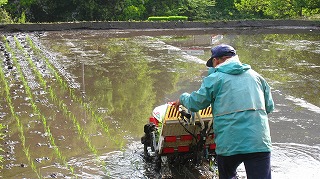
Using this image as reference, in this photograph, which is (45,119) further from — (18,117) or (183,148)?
(183,148)

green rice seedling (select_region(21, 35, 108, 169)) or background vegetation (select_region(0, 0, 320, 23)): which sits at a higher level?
background vegetation (select_region(0, 0, 320, 23))

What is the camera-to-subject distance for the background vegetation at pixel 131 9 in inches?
1241

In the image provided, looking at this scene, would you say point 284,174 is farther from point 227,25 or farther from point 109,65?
point 227,25

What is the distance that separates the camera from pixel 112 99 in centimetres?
897

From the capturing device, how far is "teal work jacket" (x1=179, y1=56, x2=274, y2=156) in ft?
11.6

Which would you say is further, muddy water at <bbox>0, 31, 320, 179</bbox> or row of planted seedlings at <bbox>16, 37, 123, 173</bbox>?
row of planted seedlings at <bbox>16, 37, 123, 173</bbox>

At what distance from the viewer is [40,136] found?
6613mm

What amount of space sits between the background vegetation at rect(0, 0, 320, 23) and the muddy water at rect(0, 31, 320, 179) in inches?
546

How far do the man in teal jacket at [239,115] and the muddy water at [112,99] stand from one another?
5.55 feet

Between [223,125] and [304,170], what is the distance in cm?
234

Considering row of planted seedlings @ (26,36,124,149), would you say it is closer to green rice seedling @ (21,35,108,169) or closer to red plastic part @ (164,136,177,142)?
green rice seedling @ (21,35,108,169)

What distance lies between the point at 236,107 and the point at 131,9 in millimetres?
31323

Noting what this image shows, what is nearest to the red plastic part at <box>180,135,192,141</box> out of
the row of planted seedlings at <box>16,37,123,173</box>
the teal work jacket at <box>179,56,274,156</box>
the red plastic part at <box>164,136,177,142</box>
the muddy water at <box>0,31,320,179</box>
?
the red plastic part at <box>164,136,177,142</box>

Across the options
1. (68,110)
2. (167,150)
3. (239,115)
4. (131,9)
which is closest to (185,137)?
(167,150)
